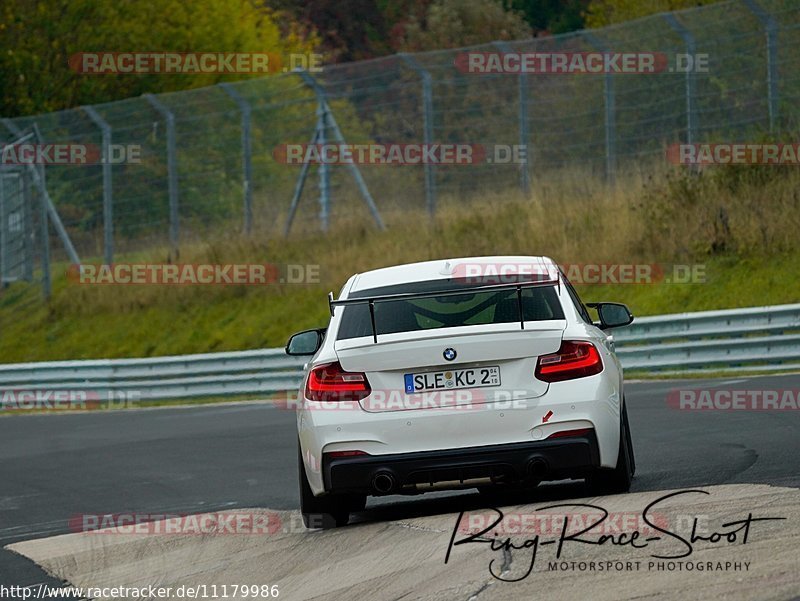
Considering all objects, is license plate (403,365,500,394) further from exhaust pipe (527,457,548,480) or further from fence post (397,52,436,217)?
fence post (397,52,436,217)

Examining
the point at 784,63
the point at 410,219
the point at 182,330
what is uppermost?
the point at 784,63

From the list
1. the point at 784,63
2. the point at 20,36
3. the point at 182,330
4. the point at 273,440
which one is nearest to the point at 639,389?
the point at 273,440

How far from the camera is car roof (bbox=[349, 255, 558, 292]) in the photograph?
9.63 metres

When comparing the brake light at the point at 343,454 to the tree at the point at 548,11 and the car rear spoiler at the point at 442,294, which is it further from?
the tree at the point at 548,11

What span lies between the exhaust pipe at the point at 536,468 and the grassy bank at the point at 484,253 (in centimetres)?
1513

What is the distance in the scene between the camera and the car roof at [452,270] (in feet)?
31.6

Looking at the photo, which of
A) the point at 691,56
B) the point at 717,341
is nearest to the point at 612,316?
the point at 717,341

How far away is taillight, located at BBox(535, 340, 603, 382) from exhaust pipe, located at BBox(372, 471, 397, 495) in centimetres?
94

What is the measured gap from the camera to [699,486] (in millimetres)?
9461

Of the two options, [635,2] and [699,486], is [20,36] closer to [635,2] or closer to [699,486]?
[635,2]

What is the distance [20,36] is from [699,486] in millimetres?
38554

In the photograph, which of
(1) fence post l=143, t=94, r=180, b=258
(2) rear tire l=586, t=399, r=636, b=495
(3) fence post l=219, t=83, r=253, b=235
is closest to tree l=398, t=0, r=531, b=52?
(1) fence post l=143, t=94, r=180, b=258

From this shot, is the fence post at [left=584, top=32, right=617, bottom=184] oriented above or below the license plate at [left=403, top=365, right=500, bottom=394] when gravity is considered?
above

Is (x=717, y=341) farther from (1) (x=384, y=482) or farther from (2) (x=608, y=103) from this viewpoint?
(1) (x=384, y=482)
